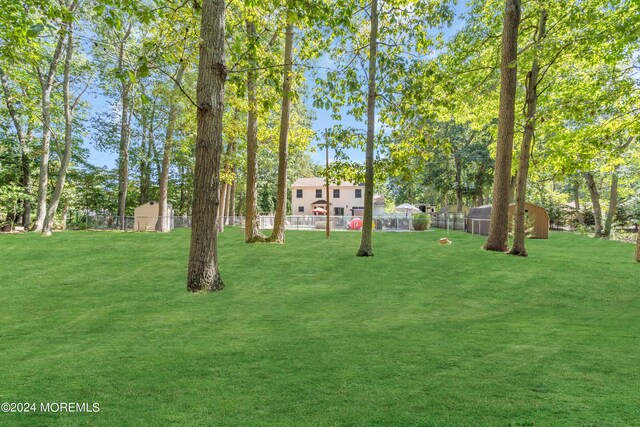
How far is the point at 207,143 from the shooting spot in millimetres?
6520

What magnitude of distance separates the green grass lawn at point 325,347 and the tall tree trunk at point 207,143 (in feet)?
2.29

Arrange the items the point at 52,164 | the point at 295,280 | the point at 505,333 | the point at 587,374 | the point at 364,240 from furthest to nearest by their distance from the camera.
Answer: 1. the point at 52,164
2. the point at 364,240
3. the point at 295,280
4. the point at 505,333
5. the point at 587,374

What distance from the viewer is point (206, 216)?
652 centimetres

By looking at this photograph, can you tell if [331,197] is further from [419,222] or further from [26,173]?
[26,173]

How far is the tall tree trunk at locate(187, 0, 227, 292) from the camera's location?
6.40 metres

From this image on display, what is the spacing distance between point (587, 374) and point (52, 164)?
116ft

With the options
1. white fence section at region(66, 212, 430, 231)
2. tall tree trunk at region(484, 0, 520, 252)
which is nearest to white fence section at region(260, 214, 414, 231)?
white fence section at region(66, 212, 430, 231)

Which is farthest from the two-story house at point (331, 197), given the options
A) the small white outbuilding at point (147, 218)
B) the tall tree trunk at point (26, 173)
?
the tall tree trunk at point (26, 173)

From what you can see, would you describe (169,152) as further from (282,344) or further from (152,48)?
(282,344)

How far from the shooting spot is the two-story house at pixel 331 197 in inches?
1821

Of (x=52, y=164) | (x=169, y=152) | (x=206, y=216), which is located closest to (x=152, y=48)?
(x=206, y=216)

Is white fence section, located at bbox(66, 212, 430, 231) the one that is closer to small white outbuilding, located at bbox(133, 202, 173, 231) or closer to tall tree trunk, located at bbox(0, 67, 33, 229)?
small white outbuilding, located at bbox(133, 202, 173, 231)

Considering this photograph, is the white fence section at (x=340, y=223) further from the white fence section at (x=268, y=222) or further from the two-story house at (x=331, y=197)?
the two-story house at (x=331, y=197)

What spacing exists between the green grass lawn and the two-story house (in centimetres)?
3747
